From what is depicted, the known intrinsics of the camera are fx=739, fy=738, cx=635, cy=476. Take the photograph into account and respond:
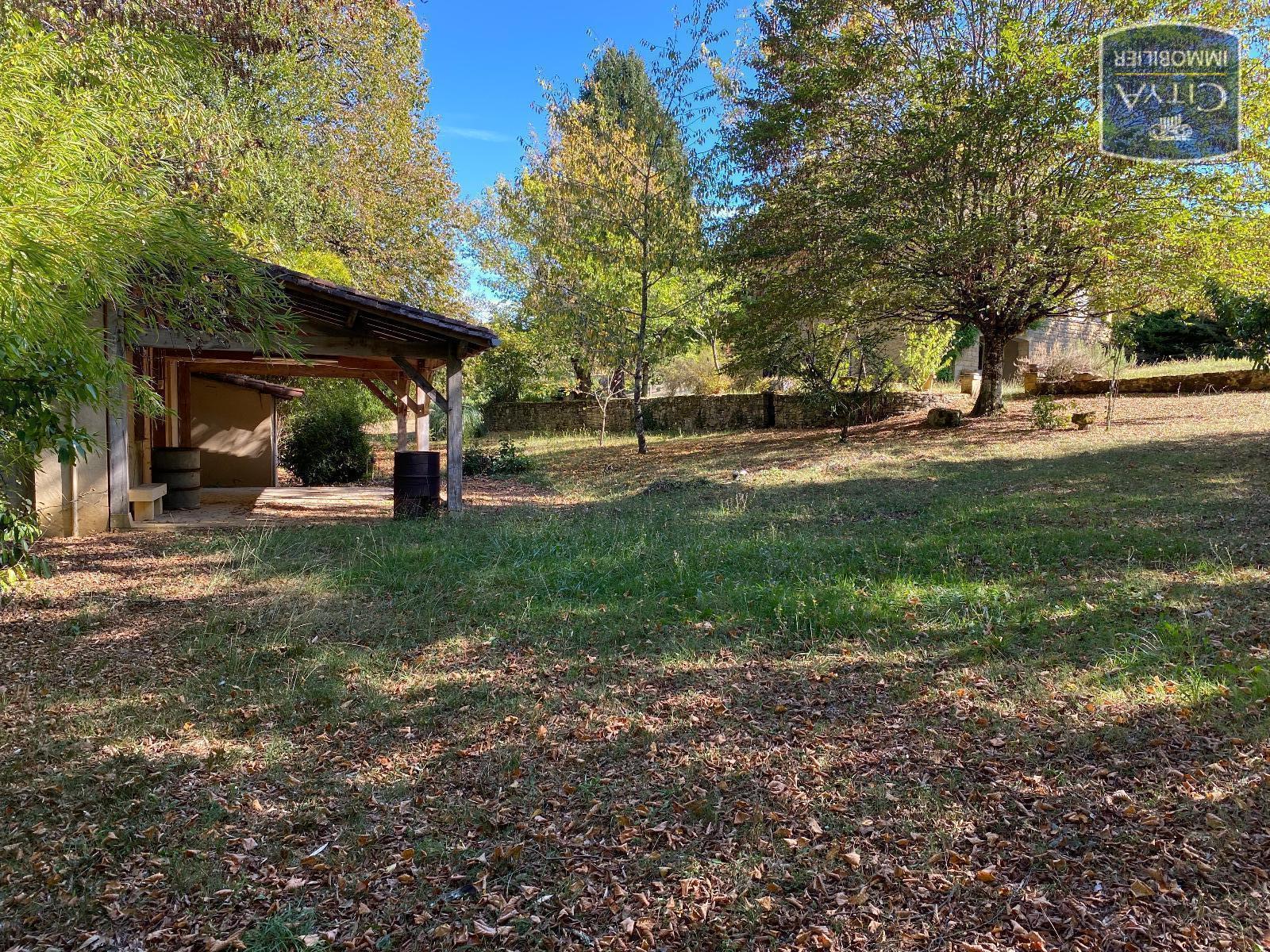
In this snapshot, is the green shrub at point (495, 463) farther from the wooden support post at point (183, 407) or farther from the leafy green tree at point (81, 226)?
the leafy green tree at point (81, 226)

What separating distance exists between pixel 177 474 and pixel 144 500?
2381mm

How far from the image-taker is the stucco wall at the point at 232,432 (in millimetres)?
14492

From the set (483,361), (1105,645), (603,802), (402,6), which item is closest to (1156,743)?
(1105,645)

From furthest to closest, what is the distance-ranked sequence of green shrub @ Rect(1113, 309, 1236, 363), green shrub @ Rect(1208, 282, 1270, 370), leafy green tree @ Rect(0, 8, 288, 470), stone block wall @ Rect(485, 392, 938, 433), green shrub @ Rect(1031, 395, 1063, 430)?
green shrub @ Rect(1113, 309, 1236, 363) < stone block wall @ Rect(485, 392, 938, 433) < green shrub @ Rect(1031, 395, 1063, 430) < green shrub @ Rect(1208, 282, 1270, 370) < leafy green tree @ Rect(0, 8, 288, 470)

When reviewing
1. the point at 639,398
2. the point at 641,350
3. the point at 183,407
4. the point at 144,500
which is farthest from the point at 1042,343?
the point at 144,500

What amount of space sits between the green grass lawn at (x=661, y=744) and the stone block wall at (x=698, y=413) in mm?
11154

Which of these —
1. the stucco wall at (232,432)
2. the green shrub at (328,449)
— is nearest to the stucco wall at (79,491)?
the stucco wall at (232,432)

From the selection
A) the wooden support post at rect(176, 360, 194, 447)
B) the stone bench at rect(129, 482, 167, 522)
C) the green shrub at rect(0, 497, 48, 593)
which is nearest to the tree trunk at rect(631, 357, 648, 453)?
the wooden support post at rect(176, 360, 194, 447)

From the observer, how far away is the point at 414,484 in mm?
9656

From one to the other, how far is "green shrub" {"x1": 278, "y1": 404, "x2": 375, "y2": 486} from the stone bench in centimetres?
612

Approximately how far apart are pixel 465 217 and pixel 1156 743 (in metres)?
→ 18.7

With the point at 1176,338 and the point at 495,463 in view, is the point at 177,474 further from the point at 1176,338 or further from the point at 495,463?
the point at 1176,338

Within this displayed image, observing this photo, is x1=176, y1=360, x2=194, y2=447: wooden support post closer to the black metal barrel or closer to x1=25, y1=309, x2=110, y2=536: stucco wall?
x1=25, y1=309, x2=110, y2=536: stucco wall

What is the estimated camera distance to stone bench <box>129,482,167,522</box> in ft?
29.6
